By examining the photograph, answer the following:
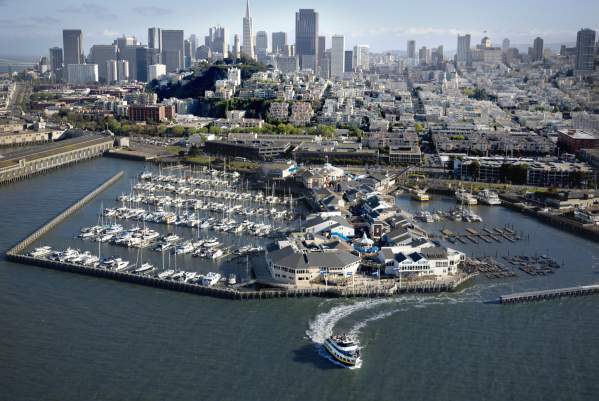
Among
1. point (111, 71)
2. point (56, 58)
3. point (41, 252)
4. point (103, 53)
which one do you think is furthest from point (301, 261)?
point (56, 58)

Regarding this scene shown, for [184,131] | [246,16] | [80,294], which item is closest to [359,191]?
[80,294]

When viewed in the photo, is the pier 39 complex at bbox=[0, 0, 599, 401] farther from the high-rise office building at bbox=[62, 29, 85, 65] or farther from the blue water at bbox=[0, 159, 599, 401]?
the high-rise office building at bbox=[62, 29, 85, 65]

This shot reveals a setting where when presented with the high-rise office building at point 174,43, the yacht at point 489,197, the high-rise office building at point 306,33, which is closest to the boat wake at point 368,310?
the yacht at point 489,197

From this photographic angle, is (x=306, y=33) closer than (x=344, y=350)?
No

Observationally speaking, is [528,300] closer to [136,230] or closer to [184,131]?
[136,230]

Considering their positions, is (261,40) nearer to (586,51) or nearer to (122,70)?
(122,70)

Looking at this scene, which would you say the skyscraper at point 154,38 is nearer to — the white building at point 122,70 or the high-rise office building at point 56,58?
the high-rise office building at point 56,58
